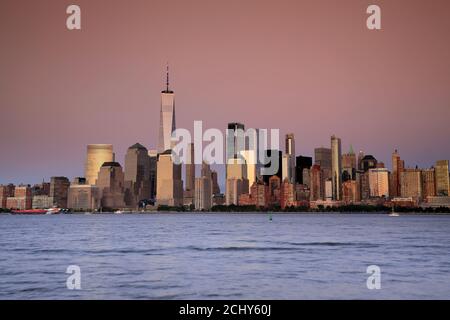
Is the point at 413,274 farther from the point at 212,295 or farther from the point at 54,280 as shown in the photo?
the point at 54,280

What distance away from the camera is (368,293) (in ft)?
86.6

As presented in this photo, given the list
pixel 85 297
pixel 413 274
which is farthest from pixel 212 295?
pixel 413 274

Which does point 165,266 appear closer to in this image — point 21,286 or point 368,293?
point 21,286

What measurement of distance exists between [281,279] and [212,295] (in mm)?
6940

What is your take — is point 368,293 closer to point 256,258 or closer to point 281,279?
point 281,279

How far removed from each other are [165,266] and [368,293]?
17.1 m

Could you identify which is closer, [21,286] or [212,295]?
[212,295]

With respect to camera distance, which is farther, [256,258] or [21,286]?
[256,258]
